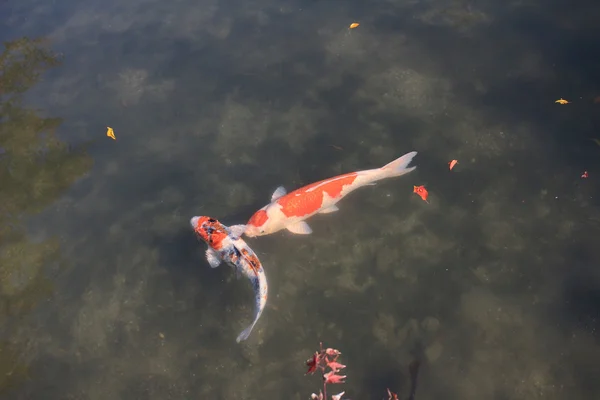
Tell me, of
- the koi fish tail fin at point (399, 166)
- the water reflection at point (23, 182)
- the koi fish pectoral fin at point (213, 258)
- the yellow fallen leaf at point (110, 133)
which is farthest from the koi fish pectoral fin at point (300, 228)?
the yellow fallen leaf at point (110, 133)

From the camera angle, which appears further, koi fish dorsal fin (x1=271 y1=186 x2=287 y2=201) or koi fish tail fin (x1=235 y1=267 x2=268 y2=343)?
koi fish dorsal fin (x1=271 y1=186 x2=287 y2=201)

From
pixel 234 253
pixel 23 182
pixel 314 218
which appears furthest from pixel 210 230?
pixel 23 182

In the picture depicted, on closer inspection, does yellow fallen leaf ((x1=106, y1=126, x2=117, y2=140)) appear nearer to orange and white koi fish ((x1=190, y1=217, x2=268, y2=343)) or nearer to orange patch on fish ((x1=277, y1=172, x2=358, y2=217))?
orange and white koi fish ((x1=190, y1=217, x2=268, y2=343))

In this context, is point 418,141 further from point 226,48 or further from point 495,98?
point 226,48

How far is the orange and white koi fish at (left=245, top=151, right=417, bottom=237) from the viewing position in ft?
19.3

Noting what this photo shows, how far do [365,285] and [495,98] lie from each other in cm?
371

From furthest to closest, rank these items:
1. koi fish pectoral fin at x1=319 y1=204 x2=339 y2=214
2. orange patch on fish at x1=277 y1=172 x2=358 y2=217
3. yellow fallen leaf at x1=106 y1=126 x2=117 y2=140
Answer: yellow fallen leaf at x1=106 y1=126 x2=117 y2=140
koi fish pectoral fin at x1=319 y1=204 x2=339 y2=214
orange patch on fish at x1=277 y1=172 x2=358 y2=217

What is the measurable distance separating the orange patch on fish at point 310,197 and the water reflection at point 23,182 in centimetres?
325

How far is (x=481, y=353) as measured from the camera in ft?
17.2

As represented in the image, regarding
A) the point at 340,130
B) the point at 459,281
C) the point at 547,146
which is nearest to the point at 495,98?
the point at 547,146

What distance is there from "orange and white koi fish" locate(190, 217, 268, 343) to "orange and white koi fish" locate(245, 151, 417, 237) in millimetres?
272

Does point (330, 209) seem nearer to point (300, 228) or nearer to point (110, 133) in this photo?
point (300, 228)

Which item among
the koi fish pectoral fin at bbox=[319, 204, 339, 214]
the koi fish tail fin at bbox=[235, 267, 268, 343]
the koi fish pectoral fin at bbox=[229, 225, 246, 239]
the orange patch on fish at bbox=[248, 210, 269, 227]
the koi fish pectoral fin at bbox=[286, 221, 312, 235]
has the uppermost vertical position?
the orange patch on fish at bbox=[248, 210, 269, 227]

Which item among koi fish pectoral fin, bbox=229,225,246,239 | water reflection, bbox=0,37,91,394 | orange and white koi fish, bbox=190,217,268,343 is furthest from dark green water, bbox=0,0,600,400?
koi fish pectoral fin, bbox=229,225,246,239
